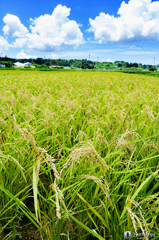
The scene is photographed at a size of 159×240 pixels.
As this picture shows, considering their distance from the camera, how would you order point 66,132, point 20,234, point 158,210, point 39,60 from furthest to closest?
point 39,60 → point 66,132 → point 20,234 → point 158,210

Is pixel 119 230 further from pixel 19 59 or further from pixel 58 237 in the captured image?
pixel 19 59

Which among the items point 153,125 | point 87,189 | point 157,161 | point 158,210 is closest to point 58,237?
point 87,189

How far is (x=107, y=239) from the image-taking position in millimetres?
1145

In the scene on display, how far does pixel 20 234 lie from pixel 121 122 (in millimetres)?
1453

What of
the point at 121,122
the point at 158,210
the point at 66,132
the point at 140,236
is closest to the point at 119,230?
the point at 140,236

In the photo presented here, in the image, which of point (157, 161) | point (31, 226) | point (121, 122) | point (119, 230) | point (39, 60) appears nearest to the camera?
point (119, 230)

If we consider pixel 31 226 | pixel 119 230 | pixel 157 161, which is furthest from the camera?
pixel 157 161

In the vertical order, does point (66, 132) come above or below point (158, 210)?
above

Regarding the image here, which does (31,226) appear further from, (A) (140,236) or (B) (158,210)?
(B) (158,210)

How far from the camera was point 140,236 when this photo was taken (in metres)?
1.05

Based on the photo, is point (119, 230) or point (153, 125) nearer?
point (119, 230)

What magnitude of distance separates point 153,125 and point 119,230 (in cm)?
136

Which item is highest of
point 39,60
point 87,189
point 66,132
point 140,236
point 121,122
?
point 39,60

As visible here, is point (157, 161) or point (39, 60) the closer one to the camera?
point (157, 161)
